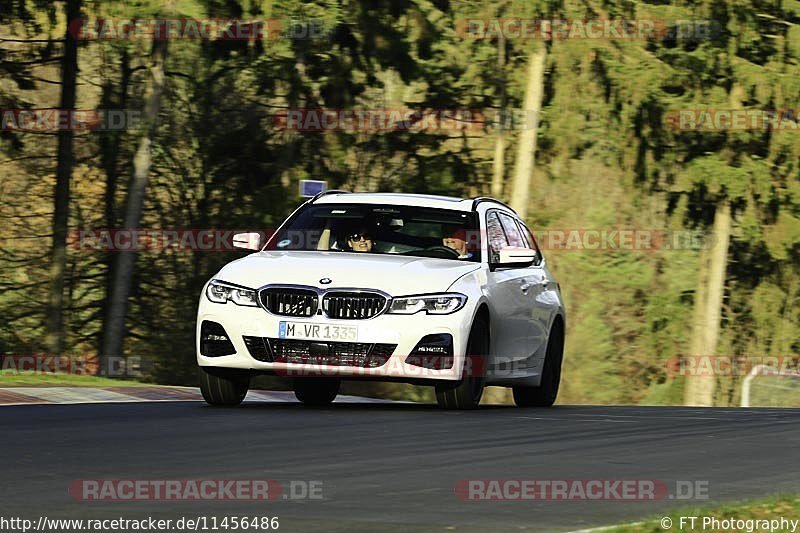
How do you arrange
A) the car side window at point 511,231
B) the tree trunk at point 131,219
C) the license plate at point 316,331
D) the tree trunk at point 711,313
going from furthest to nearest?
the tree trunk at point 711,313 → the tree trunk at point 131,219 → the car side window at point 511,231 → the license plate at point 316,331

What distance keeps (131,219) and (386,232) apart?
1777 cm

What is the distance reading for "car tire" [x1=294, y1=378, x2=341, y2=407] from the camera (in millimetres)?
16109

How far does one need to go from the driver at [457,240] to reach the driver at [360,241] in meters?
0.61

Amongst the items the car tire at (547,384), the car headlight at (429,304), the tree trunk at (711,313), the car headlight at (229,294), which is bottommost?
the tree trunk at (711,313)

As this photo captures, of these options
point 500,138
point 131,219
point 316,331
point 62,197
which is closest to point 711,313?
point 500,138

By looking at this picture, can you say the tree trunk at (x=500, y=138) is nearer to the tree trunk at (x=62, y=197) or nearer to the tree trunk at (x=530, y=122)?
the tree trunk at (x=530, y=122)

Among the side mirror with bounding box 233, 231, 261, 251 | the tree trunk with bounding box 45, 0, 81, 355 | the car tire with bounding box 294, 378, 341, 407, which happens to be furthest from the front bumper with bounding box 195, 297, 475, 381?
the tree trunk with bounding box 45, 0, 81, 355

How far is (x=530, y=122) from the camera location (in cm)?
3859

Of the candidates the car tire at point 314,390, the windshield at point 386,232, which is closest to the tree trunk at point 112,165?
the car tire at point 314,390

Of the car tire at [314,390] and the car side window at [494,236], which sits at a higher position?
the car side window at [494,236]

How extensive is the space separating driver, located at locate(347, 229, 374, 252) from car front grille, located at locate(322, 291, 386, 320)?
4.23 ft

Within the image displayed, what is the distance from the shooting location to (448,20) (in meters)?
36.6

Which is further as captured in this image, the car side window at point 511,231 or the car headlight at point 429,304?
the car side window at point 511,231

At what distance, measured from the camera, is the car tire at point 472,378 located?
1362cm
